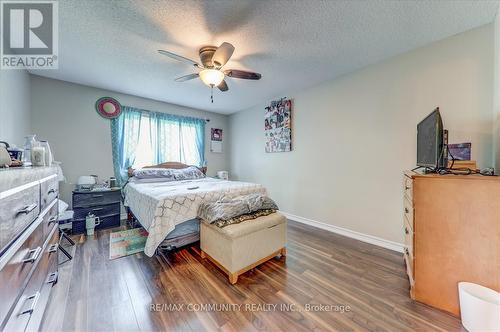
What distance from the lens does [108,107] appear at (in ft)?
11.6

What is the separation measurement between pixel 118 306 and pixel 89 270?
767 millimetres

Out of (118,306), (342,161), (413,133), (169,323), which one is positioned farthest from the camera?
(342,161)

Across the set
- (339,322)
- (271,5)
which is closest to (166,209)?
(339,322)

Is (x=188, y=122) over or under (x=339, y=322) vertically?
over

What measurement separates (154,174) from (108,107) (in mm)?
1516

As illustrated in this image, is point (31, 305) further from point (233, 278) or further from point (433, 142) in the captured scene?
point (433, 142)

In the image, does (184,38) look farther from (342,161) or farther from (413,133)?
(413,133)

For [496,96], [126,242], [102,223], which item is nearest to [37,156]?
[126,242]

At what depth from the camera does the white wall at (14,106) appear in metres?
2.00

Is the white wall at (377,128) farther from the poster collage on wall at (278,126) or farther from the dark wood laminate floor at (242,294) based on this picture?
the dark wood laminate floor at (242,294)

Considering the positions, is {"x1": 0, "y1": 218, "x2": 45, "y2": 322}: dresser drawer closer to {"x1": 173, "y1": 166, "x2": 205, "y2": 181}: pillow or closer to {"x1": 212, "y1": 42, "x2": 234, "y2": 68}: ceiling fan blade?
{"x1": 212, "y1": 42, "x2": 234, "y2": 68}: ceiling fan blade

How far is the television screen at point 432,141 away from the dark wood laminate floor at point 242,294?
1.16 metres

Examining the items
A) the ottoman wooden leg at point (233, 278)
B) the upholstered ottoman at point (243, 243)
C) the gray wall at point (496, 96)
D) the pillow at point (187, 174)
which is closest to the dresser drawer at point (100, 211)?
the pillow at point (187, 174)

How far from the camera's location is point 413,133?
2.28 m
